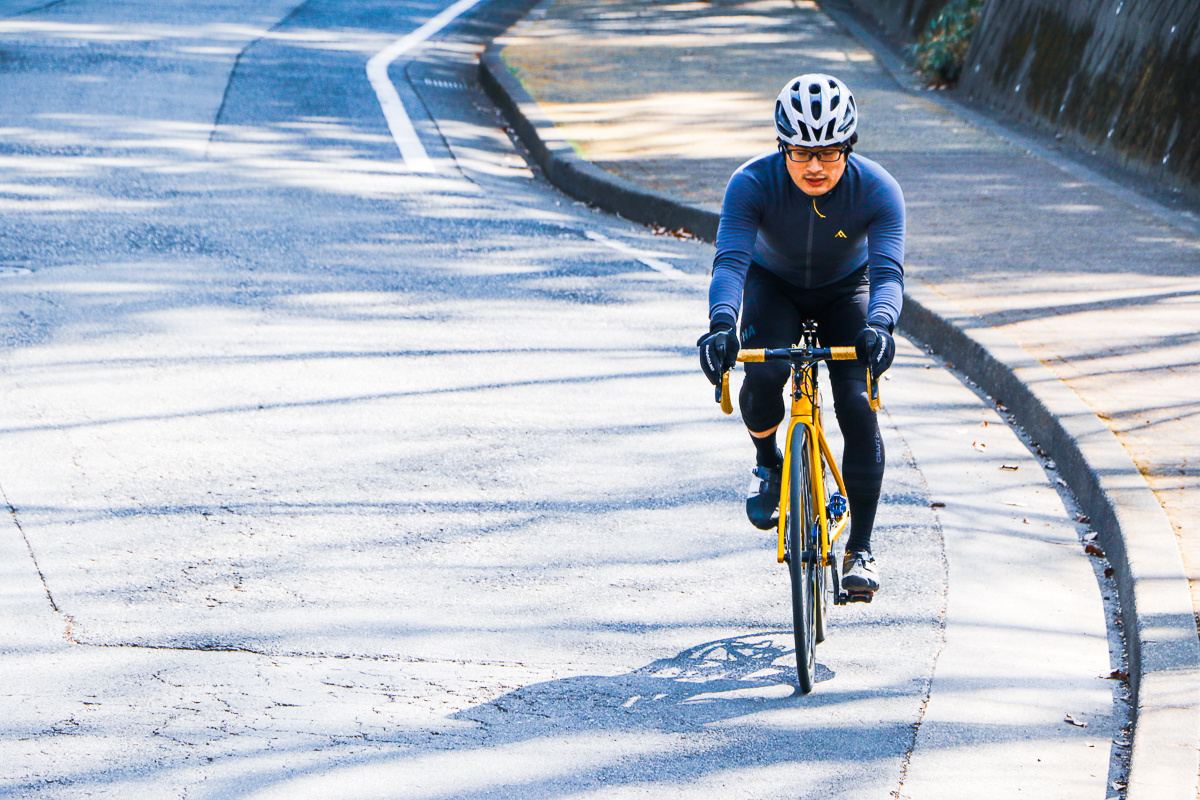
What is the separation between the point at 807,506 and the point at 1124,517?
1710mm

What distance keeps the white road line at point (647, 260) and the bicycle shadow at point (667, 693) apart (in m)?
4.89

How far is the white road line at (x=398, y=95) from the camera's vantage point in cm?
1226

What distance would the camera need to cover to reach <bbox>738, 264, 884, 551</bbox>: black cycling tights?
15.5 ft

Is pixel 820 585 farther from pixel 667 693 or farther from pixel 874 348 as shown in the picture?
pixel 874 348

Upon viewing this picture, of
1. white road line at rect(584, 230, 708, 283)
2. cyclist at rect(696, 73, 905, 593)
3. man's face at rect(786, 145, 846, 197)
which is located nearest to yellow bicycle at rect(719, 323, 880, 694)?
cyclist at rect(696, 73, 905, 593)

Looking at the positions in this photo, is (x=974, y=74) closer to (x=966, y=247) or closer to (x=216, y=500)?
(x=966, y=247)

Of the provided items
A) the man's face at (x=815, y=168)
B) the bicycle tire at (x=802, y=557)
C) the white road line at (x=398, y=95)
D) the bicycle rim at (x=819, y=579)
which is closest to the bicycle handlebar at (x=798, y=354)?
the bicycle tire at (x=802, y=557)

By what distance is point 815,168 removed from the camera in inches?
179

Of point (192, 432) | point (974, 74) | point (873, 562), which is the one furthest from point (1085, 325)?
point (974, 74)

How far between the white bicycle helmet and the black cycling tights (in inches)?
24.9

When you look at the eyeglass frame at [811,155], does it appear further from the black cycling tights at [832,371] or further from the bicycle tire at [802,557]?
the bicycle tire at [802,557]

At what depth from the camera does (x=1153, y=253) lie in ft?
31.6

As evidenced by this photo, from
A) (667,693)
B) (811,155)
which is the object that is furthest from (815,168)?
(667,693)

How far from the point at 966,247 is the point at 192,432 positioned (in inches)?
227
